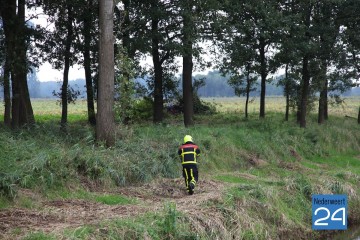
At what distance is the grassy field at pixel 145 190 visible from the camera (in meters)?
9.88

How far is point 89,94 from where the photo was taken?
2634 centimetres

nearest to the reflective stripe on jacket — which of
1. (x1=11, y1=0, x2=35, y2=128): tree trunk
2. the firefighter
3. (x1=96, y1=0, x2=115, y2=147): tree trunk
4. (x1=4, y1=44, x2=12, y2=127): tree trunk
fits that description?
the firefighter

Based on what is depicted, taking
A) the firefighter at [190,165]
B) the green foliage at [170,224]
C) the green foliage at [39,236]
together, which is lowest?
the green foliage at [170,224]

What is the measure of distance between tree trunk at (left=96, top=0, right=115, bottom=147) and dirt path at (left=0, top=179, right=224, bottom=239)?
9.81 ft

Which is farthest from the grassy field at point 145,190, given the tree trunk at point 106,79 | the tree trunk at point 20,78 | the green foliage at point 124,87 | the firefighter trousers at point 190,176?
the tree trunk at point 20,78

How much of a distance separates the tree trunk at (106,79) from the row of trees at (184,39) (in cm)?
8

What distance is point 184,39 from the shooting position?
2152 cm

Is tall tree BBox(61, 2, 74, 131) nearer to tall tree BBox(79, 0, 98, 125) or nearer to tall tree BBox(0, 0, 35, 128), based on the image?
tall tree BBox(79, 0, 98, 125)

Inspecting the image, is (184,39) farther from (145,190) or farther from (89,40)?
(145,190)

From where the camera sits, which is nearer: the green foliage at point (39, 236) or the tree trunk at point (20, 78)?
the green foliage at point (39, 236)

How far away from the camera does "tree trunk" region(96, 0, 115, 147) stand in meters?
15.7

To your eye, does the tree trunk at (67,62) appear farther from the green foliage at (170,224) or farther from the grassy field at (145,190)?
the green foliage at (170,224)

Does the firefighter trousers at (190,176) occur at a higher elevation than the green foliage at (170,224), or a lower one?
higher

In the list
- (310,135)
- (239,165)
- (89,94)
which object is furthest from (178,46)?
(310,135)
